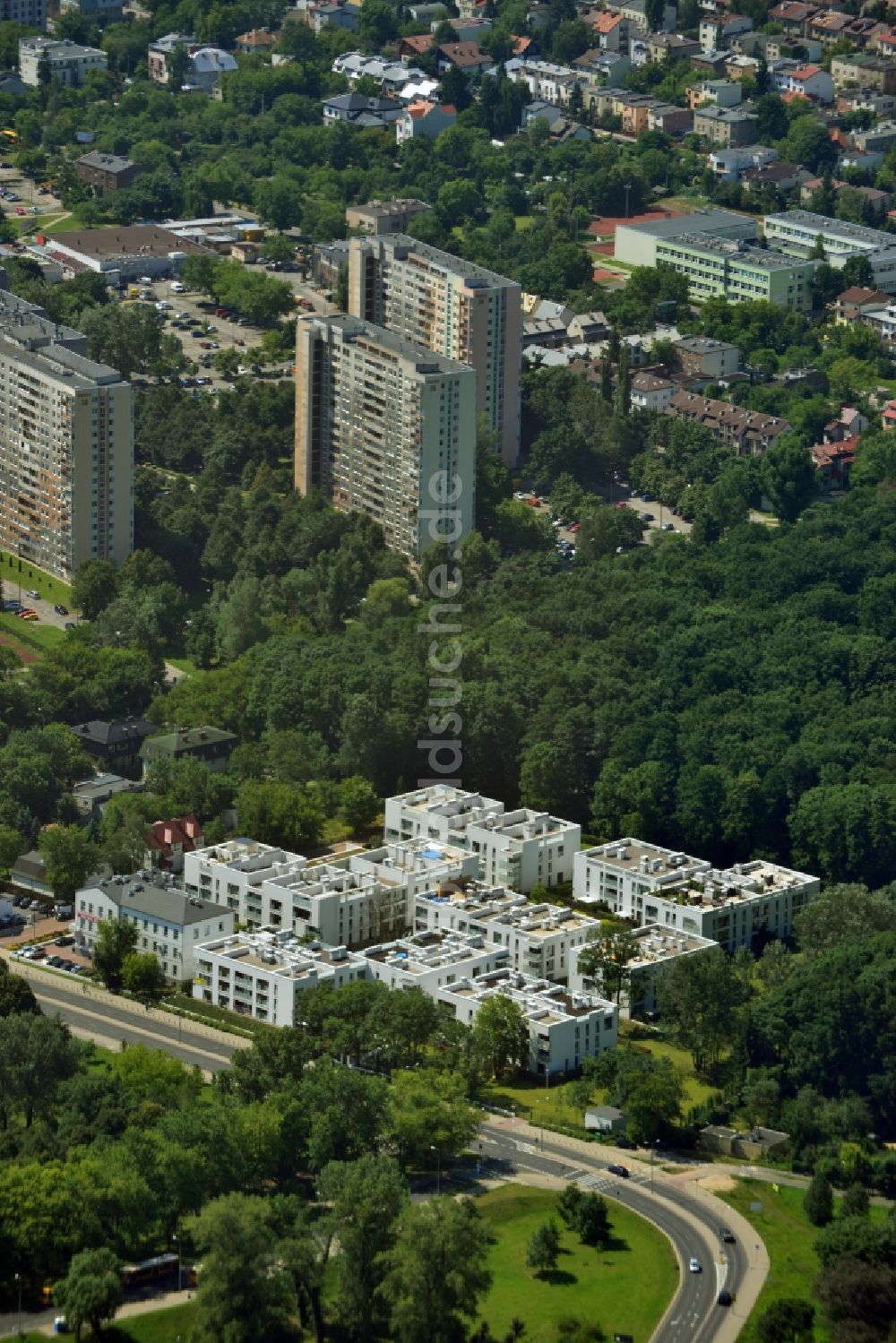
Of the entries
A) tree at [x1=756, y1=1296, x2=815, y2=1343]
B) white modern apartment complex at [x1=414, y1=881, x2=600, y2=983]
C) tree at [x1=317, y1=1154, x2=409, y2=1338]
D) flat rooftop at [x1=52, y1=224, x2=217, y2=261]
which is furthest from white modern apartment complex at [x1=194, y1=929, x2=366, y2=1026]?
flat rooftop at [x1=52, y1=224, x2=217, y2=261]

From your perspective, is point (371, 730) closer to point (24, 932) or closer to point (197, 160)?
point (24, 932)

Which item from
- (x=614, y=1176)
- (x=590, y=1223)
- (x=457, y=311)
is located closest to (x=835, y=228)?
(x=457, y=311)

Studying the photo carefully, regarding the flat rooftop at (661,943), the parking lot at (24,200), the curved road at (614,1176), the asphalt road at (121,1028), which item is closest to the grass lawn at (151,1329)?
the curved road at (614,1176)

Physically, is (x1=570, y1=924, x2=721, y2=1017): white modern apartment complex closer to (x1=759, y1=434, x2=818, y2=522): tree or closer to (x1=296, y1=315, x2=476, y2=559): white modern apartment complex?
(x1=296, y1=315, x2=476, y2=559): white modern apartment complex

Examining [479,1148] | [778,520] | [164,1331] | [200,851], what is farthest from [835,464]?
[164,1331]

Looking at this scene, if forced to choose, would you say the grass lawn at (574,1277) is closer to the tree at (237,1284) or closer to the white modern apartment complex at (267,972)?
the tree at (237,1284)

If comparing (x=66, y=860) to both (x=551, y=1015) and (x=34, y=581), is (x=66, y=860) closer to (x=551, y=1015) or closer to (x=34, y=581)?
(x=551, y=1015)
